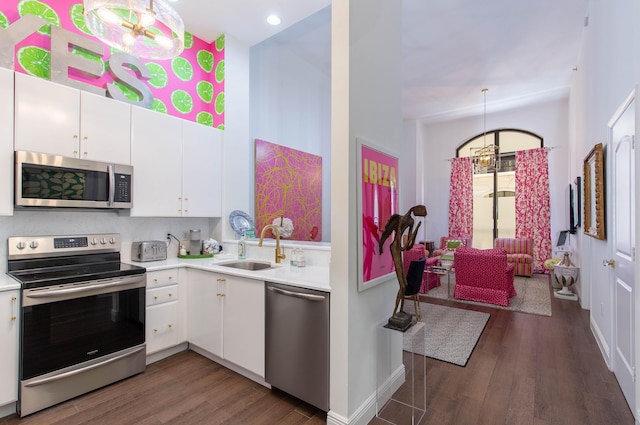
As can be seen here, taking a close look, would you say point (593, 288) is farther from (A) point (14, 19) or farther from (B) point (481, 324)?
(A) point (14, 19)

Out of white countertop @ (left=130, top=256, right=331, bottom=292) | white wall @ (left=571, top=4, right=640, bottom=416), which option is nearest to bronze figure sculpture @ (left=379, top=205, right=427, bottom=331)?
white countertop @ (left=130, top=256, right=331, bottom=292)

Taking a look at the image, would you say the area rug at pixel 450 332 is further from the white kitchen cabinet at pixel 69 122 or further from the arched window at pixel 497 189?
the arched window at pixel 497 189

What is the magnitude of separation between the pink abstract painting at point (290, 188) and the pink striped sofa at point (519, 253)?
4.46 m

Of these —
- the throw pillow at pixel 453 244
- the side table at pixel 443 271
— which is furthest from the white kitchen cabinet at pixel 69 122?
the throw pillow at pixel 453 244

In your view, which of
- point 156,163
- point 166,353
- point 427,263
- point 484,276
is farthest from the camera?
point 427,263

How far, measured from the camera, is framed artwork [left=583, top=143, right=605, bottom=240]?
2979mm

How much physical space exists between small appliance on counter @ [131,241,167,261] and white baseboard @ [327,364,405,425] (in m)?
2.26

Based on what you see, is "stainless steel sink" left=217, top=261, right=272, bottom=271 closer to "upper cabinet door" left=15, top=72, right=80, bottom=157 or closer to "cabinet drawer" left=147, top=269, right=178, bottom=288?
"cabinet drawer" left=147, top=269, right=178, bottom=288

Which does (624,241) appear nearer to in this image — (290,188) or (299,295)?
(299,295)

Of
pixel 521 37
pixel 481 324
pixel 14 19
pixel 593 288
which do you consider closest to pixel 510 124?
pixel 521 37

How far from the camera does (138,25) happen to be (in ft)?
6.25

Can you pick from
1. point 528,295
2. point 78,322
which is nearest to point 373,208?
point 78,322

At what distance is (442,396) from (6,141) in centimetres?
364

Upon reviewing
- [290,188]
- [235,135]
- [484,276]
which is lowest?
[484,276]
